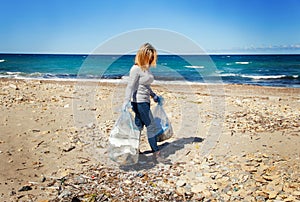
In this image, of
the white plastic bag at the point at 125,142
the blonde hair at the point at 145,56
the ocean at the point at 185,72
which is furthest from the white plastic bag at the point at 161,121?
the ocean at the point at 185,72

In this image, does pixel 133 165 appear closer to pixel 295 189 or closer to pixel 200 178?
pixel 200 178

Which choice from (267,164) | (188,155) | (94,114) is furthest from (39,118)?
(267,164)

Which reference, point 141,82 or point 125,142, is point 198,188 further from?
point 141,82

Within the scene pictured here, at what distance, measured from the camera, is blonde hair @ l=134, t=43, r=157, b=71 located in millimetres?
4355

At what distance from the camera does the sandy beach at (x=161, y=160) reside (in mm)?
3818

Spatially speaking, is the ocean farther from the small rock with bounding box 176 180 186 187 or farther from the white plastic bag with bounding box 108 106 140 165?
the small rock with bounding box 176 180 186 187

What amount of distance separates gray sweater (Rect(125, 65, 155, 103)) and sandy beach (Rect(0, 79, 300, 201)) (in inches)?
41.6

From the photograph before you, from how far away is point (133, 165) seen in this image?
4691 mm

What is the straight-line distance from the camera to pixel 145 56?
435cm

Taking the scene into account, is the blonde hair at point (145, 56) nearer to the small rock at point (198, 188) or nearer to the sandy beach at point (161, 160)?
the sandy beach at point (161, 160)

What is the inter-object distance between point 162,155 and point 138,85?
133 centimetres

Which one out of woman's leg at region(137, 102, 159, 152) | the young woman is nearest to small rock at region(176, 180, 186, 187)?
woman's leg at region(137, 102, 159, 152)

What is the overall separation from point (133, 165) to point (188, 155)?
0.99 metres

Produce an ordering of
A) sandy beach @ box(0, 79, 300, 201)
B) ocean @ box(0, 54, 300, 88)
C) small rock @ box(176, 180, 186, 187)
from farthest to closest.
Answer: ocean @ box(0, 54, 300, 88), small rock @ box(176, 180, 186, 187), sandy beach @ box(0, 79, 300, 201)
